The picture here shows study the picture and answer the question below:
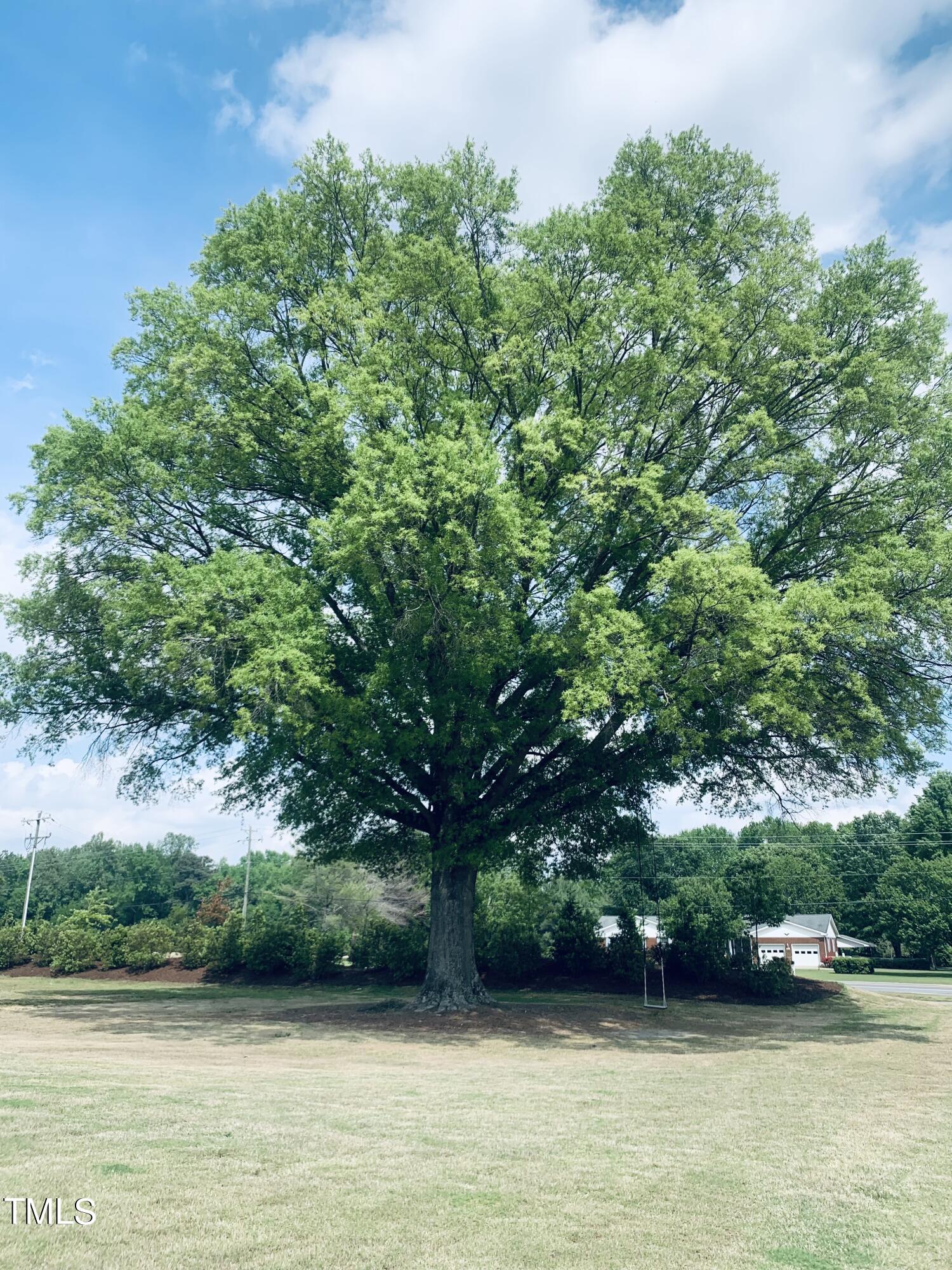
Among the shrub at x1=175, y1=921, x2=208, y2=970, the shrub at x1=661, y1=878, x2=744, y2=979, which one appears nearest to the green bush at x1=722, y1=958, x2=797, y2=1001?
the shrub at x1=661, y1=878, x2=744, y2=979

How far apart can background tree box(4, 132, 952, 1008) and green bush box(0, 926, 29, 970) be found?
19.6m

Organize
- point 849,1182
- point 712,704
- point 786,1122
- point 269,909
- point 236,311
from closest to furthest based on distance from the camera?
point 849,1182 → point 786,1122 → point 712,704 → point 236,311 → point 269,909

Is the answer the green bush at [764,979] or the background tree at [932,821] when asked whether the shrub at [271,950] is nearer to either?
the green bush at [764,979]

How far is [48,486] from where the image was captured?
727 inches

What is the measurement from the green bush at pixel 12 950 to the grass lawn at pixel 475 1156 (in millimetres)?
25658

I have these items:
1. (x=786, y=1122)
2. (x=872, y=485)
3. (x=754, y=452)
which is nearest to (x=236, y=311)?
(x=754, y=452)

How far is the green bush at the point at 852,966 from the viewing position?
49.7 m

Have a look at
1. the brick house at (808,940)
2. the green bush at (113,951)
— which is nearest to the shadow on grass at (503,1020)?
the green bush at (113,951)

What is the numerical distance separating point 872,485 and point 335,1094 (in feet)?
53.1

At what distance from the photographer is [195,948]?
32562 millimetres

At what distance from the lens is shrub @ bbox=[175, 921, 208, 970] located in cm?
3231

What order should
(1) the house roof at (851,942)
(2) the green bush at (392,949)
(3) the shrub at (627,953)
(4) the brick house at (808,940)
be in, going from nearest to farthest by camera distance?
(3) the shrub at (627,953) → (2) the green bush at (392,949) → (1) the house roof at (851,942) → (4) the brick house at (808,940)

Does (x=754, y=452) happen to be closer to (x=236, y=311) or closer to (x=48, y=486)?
(x=236, y=311)

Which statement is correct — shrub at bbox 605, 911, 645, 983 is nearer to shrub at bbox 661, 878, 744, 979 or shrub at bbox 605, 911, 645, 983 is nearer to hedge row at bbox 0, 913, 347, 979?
shrub at bbox 661, 878, 744, 979
